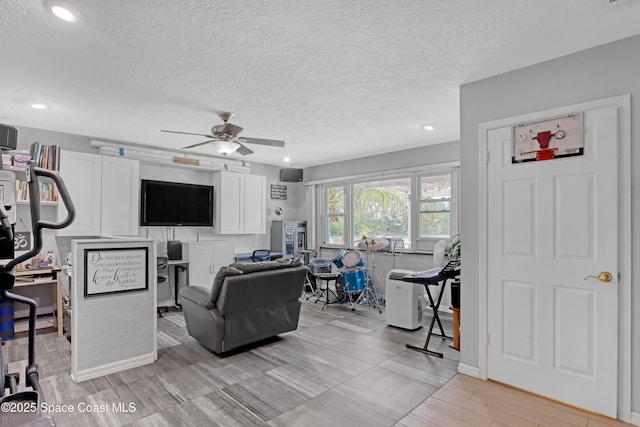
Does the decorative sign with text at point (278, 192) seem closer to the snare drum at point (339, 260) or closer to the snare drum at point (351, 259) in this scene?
the snare drum at point (339, 260)

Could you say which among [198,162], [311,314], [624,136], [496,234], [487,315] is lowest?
[311,314]

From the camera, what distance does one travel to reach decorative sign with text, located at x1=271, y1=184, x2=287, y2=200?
291 inches

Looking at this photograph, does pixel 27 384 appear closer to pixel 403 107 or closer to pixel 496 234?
pixel 496 234

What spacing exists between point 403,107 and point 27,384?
375 centimetres

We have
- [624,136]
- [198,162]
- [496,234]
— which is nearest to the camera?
[624,136]

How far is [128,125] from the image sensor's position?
4.47m

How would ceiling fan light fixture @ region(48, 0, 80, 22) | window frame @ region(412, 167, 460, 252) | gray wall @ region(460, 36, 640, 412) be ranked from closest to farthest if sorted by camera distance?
ceiling fan light fixture @ region(48, 0, 80, 22), gray wall @ region(460, 36, 640, 412), window frame @ region(412, 167, 460, 252)

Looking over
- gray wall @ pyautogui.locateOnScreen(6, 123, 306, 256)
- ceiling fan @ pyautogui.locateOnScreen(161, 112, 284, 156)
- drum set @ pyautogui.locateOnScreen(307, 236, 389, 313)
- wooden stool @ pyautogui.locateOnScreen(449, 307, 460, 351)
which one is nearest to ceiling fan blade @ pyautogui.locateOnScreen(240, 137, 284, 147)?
ceiling fan @ pyautogui.locateOnScreen(161, 112, 284, 156)

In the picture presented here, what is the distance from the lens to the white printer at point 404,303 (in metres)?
4.32

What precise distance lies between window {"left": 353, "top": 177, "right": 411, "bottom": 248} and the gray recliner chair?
264 cm

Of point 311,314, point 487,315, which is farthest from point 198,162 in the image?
point 487,315

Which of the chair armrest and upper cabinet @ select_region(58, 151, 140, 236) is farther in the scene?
upper cabinet @ select_region(58, 151, 140, 236)

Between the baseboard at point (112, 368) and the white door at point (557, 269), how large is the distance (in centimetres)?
316

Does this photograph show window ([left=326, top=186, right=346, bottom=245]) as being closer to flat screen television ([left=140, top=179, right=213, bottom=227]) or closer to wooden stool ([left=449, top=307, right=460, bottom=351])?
flat screen television ([left=140, top=179, right=213, bottom=227])
